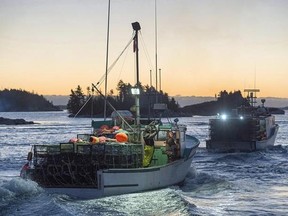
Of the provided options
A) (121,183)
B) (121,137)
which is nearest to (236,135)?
(121,137)

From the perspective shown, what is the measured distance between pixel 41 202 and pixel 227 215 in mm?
8300

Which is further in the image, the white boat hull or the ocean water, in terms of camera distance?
the white boat hull

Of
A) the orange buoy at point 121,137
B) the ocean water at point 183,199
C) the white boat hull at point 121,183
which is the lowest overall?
the ocean water at point 183,199

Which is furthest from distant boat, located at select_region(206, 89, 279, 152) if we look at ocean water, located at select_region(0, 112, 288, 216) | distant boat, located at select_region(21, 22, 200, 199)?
distant boat, located at select_region(21, 22, 200, 199)

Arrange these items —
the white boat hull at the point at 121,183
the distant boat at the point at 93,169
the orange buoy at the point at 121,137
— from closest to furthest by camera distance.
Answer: the white boat hull at the point at 121,183
the distant boat at the point at 93,169
the orange buoy at the point at 121,137

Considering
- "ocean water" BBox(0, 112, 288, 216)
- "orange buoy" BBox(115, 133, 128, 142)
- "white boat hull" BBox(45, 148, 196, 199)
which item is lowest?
"ocean water" BBox(0, 112, 288, 216)

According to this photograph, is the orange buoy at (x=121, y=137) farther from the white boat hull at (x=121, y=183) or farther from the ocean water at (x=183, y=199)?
the ocean water at (x=183, y=199)

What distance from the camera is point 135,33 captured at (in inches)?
1212

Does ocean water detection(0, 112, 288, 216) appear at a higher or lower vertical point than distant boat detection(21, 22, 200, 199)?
lower

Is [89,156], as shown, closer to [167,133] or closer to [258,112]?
[167,133]

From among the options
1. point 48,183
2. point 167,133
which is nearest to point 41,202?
point 48,183

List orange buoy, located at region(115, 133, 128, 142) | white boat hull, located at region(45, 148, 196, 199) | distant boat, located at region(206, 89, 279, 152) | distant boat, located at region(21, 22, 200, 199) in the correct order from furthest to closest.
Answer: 1. distant boat, located at region(206, 89, 279, 152)
2. orange buoy, located at region(115, 133, 128, 142)
3. distant boat, located at region(21, 22, 200, 199)
4. white boat hull, located at region(45, 148, 196, 199)

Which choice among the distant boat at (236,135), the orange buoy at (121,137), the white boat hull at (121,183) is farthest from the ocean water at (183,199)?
the distant boat at (236,135)

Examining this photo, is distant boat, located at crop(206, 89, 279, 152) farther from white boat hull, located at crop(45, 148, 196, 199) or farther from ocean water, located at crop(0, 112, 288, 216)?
white boat hull, located at crop(45, 148, 196, 199)
